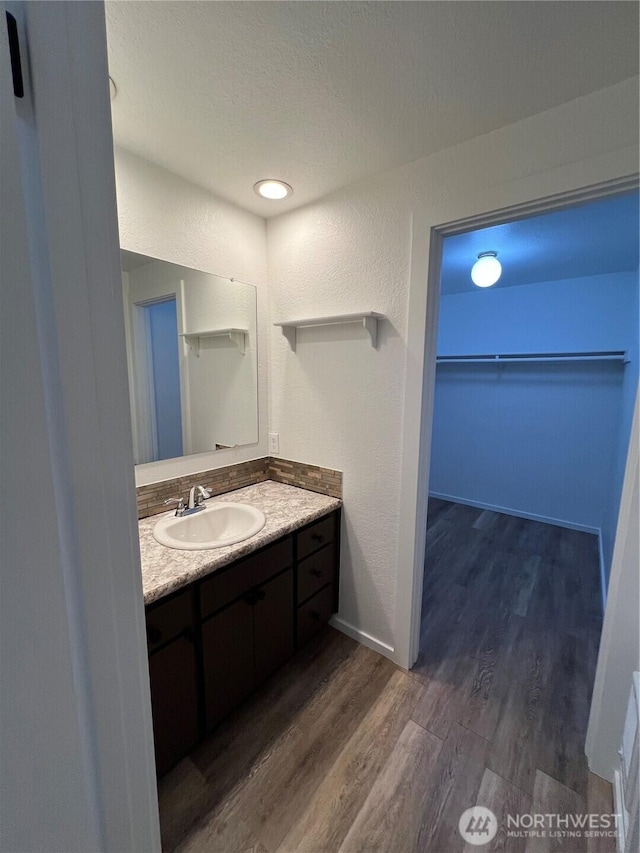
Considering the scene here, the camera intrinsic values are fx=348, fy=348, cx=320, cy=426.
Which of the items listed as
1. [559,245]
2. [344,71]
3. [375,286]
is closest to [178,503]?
[375,286]

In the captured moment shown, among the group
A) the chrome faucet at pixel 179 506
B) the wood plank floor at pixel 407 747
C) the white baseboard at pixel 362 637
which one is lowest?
the wood plank floor at pixel 407 747

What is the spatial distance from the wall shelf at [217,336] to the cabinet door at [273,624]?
3.91 feet

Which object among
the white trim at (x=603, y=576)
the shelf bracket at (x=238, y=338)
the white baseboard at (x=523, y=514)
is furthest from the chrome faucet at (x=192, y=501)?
the white baseboard at (x=523, y=514)

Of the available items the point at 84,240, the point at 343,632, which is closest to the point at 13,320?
the point at 84,240

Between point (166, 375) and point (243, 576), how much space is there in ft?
3.24

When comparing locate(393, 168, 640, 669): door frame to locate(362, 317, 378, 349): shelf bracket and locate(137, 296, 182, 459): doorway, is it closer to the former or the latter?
locate(362, 317, 378, 349): shelf bracket

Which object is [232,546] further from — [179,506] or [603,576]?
[603,576]

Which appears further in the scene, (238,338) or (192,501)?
(238,338)

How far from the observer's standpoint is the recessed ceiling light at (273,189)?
1595 mm

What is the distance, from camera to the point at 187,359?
68.2 inches

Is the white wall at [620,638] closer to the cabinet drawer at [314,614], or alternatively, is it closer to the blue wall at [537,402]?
the cabinet drawer at [314,614]

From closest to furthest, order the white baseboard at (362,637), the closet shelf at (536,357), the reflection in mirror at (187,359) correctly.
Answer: the reflection in mirror at (187,359)
the white baseboard at (362,637)
the closet shelf at (536,357)

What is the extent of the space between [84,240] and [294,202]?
1.57 m

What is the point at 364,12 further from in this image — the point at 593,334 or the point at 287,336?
the point at 593,334
